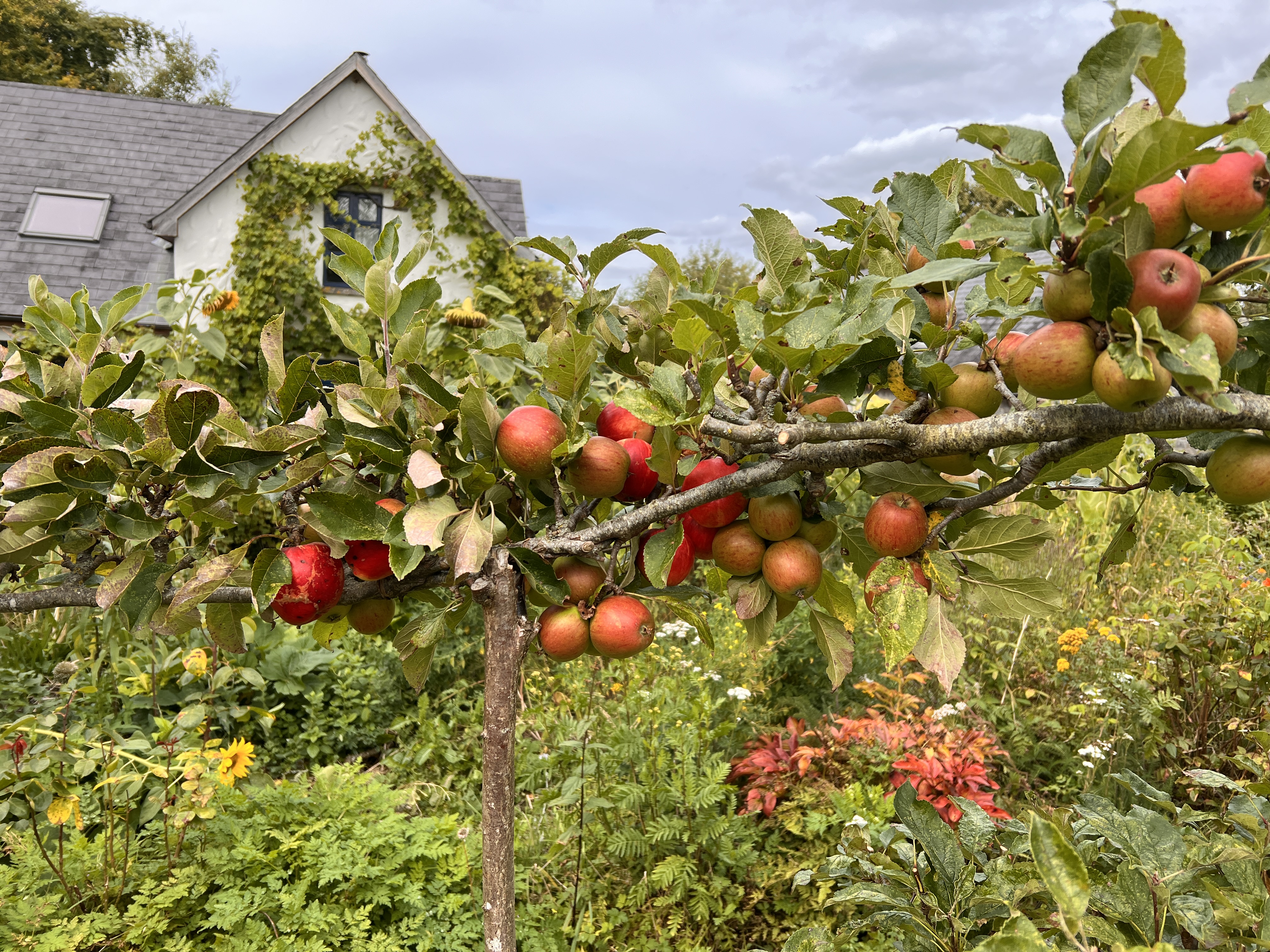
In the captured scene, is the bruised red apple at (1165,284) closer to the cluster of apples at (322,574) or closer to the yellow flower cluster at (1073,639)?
the cluster of apples at (322,574)

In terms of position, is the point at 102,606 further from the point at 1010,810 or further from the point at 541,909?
the point at 1010,810

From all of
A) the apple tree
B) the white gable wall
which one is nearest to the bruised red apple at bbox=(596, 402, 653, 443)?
the apple tree

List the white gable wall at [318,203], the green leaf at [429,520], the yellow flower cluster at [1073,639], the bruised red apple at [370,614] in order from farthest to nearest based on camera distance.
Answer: the white gable wall at [318,203] < the yellow flower cluster at [1073,639] < the bruised red apple at [370,614] < the green leaf at [429,520]

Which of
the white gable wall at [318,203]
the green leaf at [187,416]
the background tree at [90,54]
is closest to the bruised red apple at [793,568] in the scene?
the green leaf at [187,416]

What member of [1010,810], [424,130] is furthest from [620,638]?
[424,130]

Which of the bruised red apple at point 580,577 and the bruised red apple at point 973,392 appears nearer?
the bruised red apple at point 973,392

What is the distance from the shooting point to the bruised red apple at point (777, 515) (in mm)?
997

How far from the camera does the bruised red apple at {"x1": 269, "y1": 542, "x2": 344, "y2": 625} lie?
1023 millimetres

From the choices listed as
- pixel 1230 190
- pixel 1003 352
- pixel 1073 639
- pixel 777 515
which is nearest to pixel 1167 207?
pixel 1230 190

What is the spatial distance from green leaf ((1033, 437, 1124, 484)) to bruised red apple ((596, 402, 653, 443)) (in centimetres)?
50

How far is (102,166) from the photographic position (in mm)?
11586

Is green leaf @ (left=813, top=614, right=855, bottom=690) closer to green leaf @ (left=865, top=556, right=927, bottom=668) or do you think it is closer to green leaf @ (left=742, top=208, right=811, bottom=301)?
green leaf @ (left=865, top=556, right=927, bottom=668)

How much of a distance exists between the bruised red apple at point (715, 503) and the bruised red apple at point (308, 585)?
1.62ft

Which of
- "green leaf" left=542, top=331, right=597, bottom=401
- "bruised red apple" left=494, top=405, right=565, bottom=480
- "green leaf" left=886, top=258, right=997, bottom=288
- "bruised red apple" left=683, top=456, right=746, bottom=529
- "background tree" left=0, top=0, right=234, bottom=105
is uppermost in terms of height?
"background tree" left=0, top=0, right=234, bottom=105
